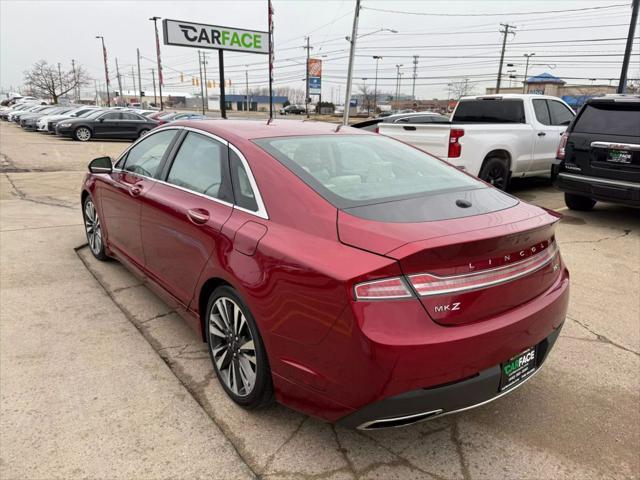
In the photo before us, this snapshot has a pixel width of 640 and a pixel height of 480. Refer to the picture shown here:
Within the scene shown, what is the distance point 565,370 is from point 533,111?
6.76 m

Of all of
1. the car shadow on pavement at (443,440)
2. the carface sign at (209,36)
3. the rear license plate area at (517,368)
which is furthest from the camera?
the carface sign at (209,36)

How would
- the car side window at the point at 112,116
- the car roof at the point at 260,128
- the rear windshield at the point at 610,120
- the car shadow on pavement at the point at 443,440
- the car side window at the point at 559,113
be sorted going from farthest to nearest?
the car side window at the point at 112,116 → the car side window at the point at 559,113 → the rear windshield at the point at 610,120 → the car roof at the point at 260,128 → the car shadow on pavement at the point at 443,440

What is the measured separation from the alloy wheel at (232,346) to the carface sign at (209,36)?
17.8 metres

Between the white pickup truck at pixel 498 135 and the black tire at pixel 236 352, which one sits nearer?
the black tire at pixel 236 352

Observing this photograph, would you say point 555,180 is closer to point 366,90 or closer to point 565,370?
point 565,370

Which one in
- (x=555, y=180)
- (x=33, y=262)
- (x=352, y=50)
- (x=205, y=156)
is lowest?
(x=33, y=262)

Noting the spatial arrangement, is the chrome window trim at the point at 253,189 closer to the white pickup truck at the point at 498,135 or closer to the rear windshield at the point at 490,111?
the white pickup truck at the point at 498,135

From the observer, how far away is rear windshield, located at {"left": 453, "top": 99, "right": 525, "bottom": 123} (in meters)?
8.56

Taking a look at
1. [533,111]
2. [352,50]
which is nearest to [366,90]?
[352,50]

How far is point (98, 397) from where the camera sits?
2684 mm

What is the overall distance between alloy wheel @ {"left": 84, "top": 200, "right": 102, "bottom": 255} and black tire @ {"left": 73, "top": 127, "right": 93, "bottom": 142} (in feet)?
58.2

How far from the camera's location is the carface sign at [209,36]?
17.8 m

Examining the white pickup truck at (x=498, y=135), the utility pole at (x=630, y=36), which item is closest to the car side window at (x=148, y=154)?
the white pickup truck at (x=498, y=135)

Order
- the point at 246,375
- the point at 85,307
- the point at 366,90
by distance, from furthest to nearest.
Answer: the point at 366,90, the point at 85,307, the point at 246,375
